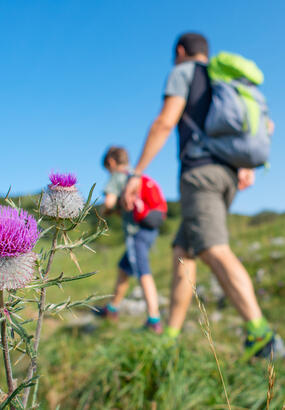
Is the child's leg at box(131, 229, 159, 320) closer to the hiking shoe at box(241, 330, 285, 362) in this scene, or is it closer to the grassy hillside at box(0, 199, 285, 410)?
the grassy hillside at box(0, 199, 285, 410)

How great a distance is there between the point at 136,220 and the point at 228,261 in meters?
1.68

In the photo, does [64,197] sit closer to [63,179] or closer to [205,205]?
[63,179]

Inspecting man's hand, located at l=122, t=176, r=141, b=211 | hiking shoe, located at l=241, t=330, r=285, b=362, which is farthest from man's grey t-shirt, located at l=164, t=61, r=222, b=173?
hiking shoe, located at l=241, t=330, r=285, b=362

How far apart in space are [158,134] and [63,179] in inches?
99.1

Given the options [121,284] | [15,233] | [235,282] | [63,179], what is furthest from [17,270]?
[121,284]

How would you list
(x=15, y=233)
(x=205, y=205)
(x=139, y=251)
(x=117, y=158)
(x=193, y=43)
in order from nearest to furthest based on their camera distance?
(x=15, y=233) → (x=205, y=205) → (x=193, y=43) → (x=139, y=251) → (x=117, y=158)

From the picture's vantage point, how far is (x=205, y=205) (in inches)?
129

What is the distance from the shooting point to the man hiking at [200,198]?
307cm

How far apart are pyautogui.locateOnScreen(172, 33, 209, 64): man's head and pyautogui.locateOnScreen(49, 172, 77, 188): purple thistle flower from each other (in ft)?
10.6

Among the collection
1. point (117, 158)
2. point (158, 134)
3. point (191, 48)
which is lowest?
point (158, 134)

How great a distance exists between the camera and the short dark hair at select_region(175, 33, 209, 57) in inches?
148

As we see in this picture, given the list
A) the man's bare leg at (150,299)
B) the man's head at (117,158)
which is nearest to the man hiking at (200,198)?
the man's bare leg at (150,299)

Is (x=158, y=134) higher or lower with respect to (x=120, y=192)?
higher

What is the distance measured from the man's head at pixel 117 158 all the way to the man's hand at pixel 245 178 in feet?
6.68
